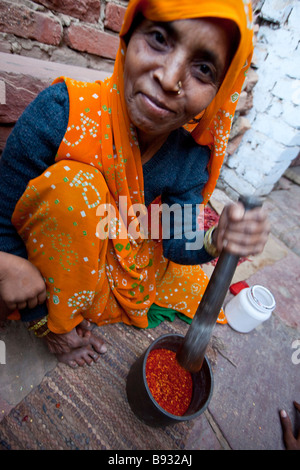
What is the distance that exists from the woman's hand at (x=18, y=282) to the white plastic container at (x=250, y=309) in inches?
46.1

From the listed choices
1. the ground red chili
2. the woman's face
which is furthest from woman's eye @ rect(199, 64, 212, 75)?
the ground red chili

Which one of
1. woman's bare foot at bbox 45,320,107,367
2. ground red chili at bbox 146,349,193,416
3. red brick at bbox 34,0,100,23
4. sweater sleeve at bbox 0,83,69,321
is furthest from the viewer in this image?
red brick at bbox 34,0,100,23

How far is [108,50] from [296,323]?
89.1 inches

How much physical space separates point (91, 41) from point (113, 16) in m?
0.19

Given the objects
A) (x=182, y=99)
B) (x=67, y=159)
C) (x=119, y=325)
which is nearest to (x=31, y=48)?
(x=67, y=159)

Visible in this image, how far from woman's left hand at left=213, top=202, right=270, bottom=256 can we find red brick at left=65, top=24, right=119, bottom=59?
138cm

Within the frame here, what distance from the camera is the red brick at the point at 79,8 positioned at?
1.35 meters

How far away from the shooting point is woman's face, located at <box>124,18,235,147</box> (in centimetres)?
68

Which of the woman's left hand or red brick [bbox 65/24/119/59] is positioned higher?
red brick [bbox 65/24/119/59]

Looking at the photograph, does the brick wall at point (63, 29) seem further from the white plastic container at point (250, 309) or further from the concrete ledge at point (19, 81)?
the white plastic container at point (250, 309)

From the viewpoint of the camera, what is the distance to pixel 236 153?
302 cm

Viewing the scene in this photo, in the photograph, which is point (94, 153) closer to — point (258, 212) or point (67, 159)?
point (67, 159)

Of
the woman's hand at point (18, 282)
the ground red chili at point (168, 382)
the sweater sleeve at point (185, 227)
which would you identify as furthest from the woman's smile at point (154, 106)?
the ground red chili at point (168, 382)

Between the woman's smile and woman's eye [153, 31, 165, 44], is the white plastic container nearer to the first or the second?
the woman's smile
